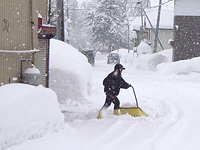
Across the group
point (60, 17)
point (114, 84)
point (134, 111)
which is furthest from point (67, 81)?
point (60, 17)

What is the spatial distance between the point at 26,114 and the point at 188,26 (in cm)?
2442

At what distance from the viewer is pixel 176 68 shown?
81.7 feet

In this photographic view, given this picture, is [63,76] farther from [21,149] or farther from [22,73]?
[21,149]

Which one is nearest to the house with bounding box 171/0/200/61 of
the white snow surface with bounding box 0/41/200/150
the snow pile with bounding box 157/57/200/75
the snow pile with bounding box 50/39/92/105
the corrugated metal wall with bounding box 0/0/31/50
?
the snow pile with bounding box 157/57/200/75

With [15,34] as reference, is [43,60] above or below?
below

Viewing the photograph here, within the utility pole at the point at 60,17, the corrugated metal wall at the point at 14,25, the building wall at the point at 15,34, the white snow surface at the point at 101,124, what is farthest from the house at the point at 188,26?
the corrugated metal wall at the point at 14,25

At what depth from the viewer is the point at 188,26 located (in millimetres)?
29562

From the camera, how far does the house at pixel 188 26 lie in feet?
96.7

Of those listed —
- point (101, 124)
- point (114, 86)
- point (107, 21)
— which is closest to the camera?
point (101, 124)

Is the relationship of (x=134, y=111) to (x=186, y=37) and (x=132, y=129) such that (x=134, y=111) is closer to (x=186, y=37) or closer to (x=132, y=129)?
(x=132, y=129)

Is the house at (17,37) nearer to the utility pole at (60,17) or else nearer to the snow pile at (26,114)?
the snow pile at (26,114)

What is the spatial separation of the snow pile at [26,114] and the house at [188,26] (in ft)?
75.7

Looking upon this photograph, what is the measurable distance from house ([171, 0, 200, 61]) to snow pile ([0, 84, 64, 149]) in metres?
23.1

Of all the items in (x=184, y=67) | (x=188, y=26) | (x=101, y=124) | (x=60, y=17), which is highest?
(x=60, y=17)
